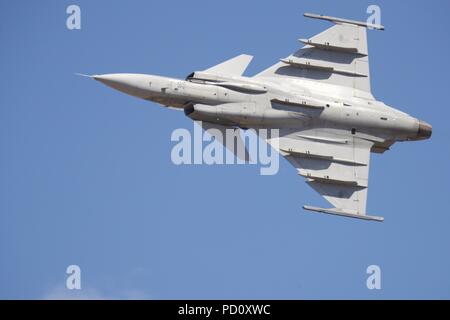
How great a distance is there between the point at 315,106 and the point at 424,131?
506cm

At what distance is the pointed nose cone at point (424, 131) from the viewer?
4944 centimetres

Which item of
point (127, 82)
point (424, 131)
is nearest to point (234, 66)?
point (127, 82)

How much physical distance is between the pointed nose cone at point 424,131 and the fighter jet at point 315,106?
0.14 feet

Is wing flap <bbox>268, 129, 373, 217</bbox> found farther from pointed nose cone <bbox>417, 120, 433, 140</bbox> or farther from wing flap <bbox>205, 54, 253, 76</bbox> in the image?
wing flap <bbox>205, 54, 253, 76</bbox>

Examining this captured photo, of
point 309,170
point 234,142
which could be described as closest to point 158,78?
point 234,142

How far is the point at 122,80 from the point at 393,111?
38.9ft

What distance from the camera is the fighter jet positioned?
47188mm

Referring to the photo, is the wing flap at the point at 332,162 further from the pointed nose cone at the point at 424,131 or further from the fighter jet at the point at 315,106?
the pointed nose cone at the point at 424,131

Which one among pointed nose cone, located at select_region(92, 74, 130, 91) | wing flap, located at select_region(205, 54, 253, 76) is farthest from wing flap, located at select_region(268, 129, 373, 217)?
pointed nose cone, located at select_region(92, 74, 130, 91)

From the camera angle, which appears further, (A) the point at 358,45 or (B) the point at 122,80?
(A) the point at 358,45

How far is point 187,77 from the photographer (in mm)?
47531

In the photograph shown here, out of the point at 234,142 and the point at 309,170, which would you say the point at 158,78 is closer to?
the point at 234,142

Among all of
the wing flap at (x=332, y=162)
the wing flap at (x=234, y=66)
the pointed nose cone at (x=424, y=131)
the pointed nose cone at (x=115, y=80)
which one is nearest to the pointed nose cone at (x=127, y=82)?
the pointed nose cone at (x=115, y=80)

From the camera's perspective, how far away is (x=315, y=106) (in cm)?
4838
